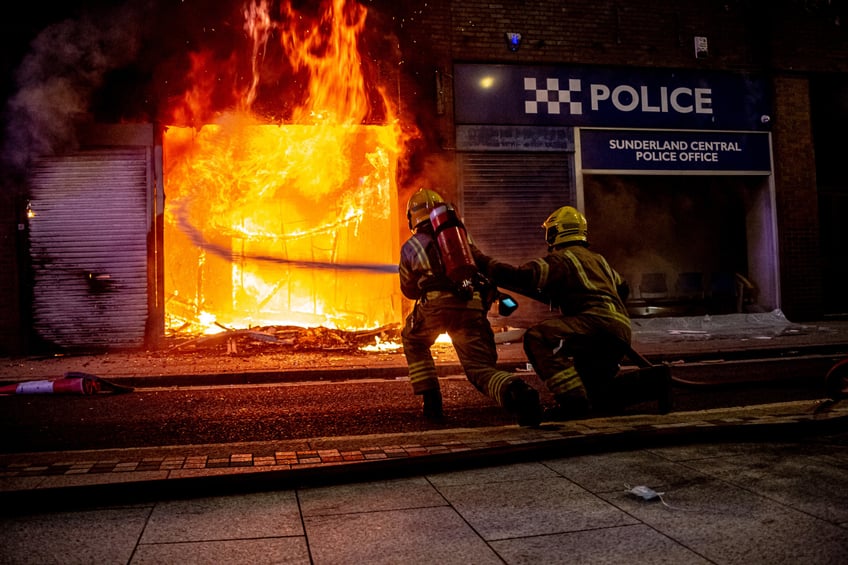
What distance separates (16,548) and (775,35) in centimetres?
1458

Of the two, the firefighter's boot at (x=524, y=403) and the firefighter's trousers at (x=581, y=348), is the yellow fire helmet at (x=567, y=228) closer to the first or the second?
the firefighter's trousers at (x=581, y=348)

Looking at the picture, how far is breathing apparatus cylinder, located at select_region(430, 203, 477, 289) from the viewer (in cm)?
483

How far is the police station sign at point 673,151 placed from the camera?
12688 millimetres

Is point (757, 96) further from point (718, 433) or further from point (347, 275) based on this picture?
point (718, 433)

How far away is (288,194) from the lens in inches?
499

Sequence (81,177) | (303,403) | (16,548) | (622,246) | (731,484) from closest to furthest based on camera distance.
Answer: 1. (16,548)
2. (731,484)
3. (303,403)
4. (81,177)
5. (622,246)

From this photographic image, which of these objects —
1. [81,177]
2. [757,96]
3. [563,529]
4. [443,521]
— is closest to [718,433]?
[563,529]

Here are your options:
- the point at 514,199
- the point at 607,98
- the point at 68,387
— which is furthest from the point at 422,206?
the point at 607,98

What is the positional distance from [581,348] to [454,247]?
1157 millimetres

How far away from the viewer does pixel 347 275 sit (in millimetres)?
12914

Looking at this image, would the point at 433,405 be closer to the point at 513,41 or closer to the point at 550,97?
the point at 550,97

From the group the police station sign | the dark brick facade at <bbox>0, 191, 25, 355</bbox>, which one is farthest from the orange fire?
the police station sign

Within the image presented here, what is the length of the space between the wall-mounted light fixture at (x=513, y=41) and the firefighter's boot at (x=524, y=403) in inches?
360

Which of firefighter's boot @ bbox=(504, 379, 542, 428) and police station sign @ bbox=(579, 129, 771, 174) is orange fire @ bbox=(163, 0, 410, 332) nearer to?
police station sign @ bbox=(579, 129, 771, 174)
